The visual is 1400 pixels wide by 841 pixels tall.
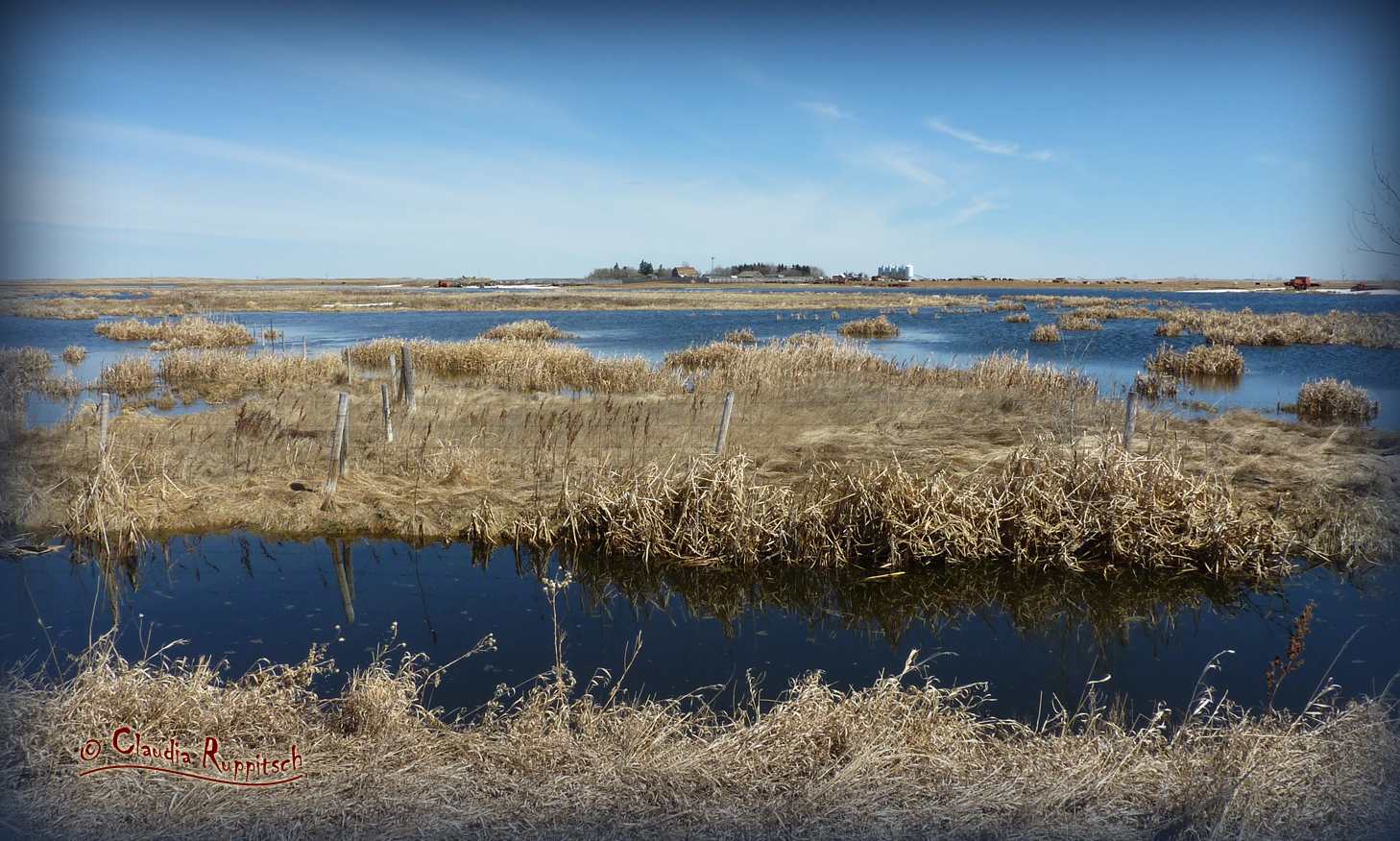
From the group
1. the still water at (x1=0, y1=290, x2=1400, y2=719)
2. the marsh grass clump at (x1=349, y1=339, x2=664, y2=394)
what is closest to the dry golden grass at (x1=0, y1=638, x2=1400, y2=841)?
the still water at (x1=0, y1=290, x2=1400, y2=719)

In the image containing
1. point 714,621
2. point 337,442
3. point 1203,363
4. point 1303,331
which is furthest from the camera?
point 1303,331

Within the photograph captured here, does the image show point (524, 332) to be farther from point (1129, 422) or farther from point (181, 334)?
point (1129, 422)

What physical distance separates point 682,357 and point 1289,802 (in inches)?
839

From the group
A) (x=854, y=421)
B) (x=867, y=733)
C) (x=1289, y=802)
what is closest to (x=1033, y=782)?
(x=867, y=733)

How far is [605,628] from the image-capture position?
7.77 meters

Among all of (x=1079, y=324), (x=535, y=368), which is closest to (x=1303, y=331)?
(x=1079, y=324)

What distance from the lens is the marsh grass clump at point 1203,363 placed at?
2469cm

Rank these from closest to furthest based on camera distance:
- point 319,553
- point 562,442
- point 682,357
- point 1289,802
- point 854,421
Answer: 1. point 1289,802
2. point 319,553
3. point 562,442
4. point 854,421
5. point 682,357

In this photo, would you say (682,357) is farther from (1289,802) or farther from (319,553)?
(1289,802)

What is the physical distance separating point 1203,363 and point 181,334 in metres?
40.4

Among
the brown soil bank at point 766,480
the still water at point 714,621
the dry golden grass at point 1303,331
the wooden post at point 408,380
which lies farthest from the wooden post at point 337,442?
the dry golden grass at point 1303,331

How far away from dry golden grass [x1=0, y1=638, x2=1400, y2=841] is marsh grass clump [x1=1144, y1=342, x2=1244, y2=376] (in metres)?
23.6

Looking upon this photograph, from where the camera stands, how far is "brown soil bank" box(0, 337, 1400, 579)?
8.73 metres

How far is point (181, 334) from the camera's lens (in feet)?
107
